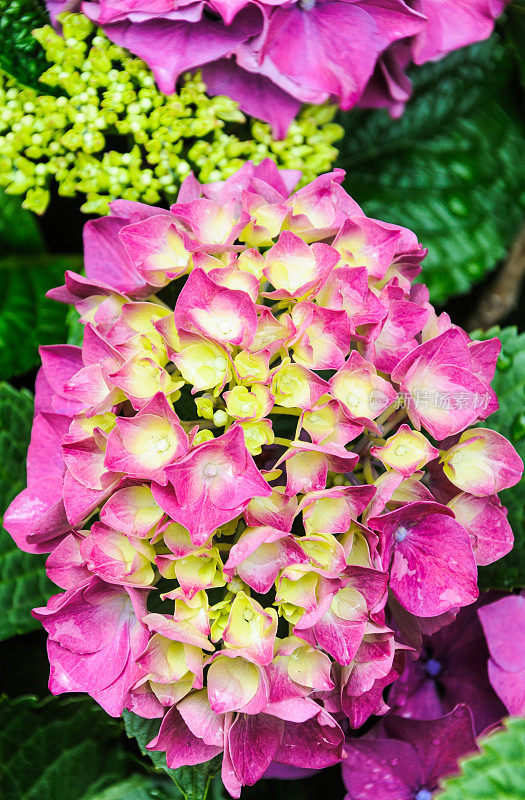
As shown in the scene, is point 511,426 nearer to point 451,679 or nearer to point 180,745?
point 451,679

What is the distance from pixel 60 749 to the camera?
0.70 metres

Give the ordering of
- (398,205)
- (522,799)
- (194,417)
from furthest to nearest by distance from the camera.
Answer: (398,205) → (194,417) → (522,799)

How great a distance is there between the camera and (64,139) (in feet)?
2.27

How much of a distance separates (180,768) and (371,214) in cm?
61

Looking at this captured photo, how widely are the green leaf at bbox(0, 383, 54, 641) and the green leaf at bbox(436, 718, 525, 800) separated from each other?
1.33 feet

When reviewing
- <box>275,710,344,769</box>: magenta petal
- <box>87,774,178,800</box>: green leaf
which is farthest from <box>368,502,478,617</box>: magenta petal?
<box>87,774,178,800</box>: green leaf

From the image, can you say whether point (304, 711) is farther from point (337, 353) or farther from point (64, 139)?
point (64, 139)

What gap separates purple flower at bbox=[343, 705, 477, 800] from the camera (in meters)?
0.60

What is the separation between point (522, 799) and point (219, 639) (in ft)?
0.64

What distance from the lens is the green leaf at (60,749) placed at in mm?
689

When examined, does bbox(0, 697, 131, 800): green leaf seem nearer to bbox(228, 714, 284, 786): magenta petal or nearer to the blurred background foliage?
the blurred background foliage

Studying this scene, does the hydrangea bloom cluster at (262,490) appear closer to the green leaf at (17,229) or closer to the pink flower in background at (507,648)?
the pink flower in background at (507,648)

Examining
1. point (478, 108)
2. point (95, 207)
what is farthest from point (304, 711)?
point (478, 108)

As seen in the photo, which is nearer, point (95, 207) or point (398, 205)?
point (95, 207)
